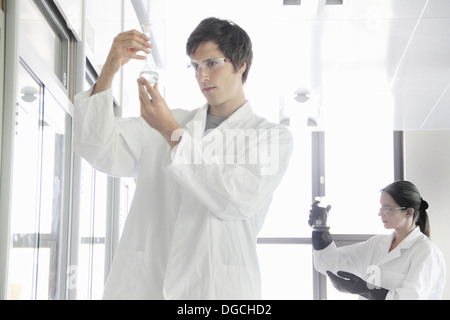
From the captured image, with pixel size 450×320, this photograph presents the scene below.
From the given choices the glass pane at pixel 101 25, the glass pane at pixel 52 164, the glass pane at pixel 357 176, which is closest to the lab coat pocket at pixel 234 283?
the glass pane at pixel 52 164

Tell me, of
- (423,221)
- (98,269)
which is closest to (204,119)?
(423,221)

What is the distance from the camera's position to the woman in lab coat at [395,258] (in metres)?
2.44

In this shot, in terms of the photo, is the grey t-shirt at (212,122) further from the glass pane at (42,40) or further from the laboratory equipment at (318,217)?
the laboratory equipment at (318,217)

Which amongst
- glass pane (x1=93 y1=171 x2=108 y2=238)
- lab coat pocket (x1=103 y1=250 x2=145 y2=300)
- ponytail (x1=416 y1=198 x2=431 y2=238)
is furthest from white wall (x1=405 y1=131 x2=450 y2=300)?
lab coat pocket (x1=103 y1=250 x2=145 y2=300)

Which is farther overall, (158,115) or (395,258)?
(395,258)

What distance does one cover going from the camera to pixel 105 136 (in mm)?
1207

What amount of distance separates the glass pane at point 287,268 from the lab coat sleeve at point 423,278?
10.5 ft

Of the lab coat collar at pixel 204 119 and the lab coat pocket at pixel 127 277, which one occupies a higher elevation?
the lab coat collar at pixel 204 119

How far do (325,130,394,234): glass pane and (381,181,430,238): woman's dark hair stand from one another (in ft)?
10.3

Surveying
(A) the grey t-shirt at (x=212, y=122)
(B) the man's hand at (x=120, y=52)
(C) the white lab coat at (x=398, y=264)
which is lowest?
(C) the white lab coat at (x=398, y=264)

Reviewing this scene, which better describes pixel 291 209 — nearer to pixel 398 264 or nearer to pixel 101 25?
pixel 398 264

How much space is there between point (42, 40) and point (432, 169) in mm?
Answer: 4528

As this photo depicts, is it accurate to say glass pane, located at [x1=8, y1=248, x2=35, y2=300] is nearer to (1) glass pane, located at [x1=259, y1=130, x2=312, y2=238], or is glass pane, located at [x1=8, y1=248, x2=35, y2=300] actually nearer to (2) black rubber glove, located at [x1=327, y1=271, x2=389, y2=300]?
(2) black rubber glove, located at [x1=327, y1=271, x2=389, y2=300]
